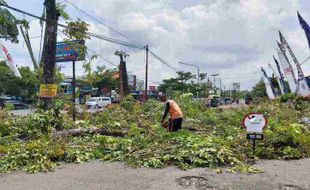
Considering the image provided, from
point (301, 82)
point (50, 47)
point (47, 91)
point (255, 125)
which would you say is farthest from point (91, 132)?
point (301, 82)

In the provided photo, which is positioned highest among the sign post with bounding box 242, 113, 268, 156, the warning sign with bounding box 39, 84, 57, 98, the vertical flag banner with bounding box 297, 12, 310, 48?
the vertical flag banner with bounding box 297, 12, 310, 48

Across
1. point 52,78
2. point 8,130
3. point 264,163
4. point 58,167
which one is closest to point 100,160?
point 58,167

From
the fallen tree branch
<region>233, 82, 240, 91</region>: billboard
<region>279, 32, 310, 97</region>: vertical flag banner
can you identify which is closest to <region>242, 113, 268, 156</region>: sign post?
the fallen tree branch

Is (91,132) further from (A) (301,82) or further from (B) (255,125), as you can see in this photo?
(A) (301,82)

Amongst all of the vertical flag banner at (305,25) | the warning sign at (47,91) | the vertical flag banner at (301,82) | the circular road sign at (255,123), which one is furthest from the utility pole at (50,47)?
the vertical flag banner at (301,82)

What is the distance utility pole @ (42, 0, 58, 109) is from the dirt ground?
7079mm

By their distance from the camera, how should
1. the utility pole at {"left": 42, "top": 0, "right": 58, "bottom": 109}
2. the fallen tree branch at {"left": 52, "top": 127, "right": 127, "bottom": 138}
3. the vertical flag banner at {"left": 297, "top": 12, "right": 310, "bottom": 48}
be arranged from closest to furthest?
the fallen tree branch at {"left": 52, "top": 127, "right": 127, "bottom": 138}, the utility pole at {"left": 42, "top": 0, "right": 58, "bottom": 109}, the vertical flag banner at {"left": 297, "top": 12, "right": 310, "bottom": 48}

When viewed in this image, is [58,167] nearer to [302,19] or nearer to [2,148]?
[2,148]

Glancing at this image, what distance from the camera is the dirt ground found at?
26.8ft

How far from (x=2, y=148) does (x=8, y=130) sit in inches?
119

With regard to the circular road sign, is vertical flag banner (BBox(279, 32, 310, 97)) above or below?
above

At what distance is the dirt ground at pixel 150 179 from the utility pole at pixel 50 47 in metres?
7.08

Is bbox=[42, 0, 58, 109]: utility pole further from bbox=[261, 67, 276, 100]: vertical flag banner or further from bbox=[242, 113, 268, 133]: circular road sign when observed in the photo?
bbox=[261, 67, 276, 100]: vertical flag banner

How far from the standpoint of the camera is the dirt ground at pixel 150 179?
816 cm
